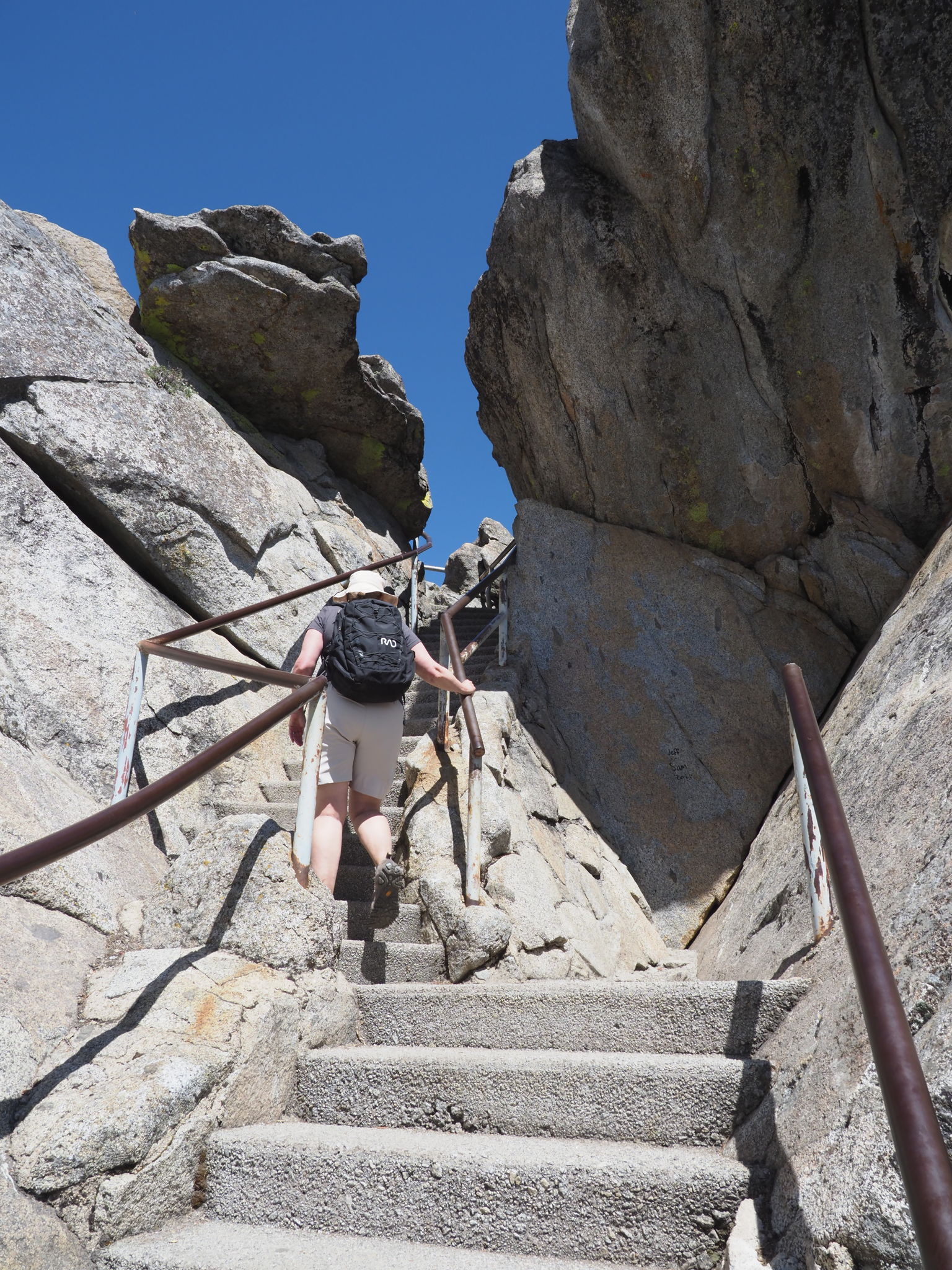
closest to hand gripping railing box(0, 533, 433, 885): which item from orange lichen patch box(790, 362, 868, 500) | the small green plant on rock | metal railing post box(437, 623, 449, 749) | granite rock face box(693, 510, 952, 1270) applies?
metal railing post box(437, 623, 449, 749)

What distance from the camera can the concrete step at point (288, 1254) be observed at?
188 centimetres

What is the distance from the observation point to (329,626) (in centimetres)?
392

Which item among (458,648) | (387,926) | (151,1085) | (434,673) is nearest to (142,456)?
(458,648)

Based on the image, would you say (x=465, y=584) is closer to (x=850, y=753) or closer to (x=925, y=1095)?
(x=850, y=753)

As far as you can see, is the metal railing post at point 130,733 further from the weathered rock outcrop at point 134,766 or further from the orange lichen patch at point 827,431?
the orange lichen patch at point 827,431

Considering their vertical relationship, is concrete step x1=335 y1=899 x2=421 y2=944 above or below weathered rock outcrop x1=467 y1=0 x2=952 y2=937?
below

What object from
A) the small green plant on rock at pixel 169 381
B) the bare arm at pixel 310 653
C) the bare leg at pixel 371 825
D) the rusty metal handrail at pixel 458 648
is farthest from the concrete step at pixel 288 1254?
the small green plant on rock at pixel 169 381

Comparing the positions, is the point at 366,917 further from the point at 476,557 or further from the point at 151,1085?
the point at 476,557

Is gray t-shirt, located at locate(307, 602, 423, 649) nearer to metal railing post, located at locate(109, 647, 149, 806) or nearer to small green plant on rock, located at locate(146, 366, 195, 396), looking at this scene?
metal railing post, located at locate(109, 647, 149, 806)

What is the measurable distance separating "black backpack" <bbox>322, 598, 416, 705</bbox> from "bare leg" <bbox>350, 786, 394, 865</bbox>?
48 cm

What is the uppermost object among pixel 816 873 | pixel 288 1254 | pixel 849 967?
pixel 816 873

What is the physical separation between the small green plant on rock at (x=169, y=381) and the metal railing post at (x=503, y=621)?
3.23m

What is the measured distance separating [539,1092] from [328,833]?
1.37m

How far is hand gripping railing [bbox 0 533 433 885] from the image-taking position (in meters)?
1.81
